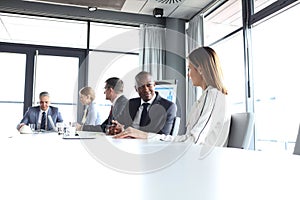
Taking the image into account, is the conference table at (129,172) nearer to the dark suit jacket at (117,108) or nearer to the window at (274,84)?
the dark suit jacket at (117,108)

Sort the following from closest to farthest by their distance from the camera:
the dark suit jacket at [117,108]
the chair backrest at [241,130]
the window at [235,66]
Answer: the chair backrest at [241,130], the dark suit jacket at [117,108], the window at [235,66]

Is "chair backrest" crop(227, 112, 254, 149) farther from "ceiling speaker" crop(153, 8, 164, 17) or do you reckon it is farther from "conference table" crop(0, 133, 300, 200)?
"ceiling speaker" crop(153, 8, 164, 17)

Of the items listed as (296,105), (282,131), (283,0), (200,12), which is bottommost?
(282,131)

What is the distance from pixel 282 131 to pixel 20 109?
3922 mm

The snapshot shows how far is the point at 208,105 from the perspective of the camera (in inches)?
60.4

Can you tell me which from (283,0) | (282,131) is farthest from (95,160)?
(282,131)

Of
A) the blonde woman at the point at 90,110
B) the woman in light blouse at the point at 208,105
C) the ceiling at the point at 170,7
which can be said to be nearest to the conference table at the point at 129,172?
the woman in light blouse at the point at 208,105

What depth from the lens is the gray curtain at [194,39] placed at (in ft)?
14.5

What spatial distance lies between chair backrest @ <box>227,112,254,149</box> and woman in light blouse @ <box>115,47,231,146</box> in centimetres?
4

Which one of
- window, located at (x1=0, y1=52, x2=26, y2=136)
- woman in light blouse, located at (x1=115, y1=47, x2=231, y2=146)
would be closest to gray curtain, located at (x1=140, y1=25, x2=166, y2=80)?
window, located at (x1=0, y1=52, x2=26, y2=136)

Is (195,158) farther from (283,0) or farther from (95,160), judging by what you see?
(283,0)

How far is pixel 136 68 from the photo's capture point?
4.89 m

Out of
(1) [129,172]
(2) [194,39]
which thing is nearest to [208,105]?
(1) [129,172]

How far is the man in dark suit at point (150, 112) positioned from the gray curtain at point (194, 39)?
2.03 m
